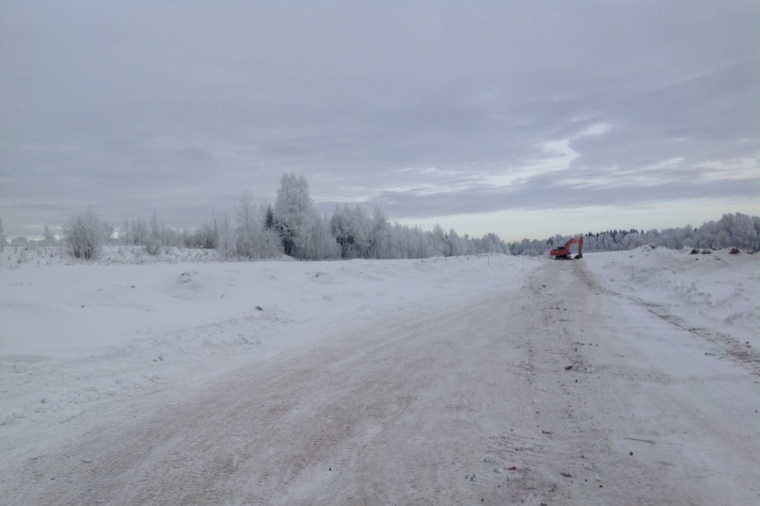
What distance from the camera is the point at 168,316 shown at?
11273 millimetres

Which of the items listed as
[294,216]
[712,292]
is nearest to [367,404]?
[712,292]

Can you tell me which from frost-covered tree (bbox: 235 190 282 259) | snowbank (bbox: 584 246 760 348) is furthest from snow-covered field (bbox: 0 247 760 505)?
frost-covered tree (bbox: 235 190 282 259)

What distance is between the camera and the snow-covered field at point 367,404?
396 centimetres

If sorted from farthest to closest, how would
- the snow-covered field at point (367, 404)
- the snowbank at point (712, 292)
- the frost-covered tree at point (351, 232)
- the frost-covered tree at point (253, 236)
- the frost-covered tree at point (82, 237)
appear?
the frost-covered tree at point (351, 232) < the frost-covered tree at point (253, 236) < the frost-covered tree at point (82, 237) < the snowbank at point (712, 292) < the snow-covered field at point (367, 404)

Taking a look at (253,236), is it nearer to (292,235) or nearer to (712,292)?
(292,235)

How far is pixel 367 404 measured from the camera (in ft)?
19.4

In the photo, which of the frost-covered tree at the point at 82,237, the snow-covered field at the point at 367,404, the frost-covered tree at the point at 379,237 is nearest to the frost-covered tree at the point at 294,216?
the frost-covered tree at the point at 379,237

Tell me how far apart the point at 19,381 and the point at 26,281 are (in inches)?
315

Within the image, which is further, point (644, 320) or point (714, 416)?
point (644, 320)

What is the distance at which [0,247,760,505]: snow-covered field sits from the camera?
3959 mm

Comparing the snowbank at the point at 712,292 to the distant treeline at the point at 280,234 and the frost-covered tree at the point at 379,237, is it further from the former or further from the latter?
the frost-covered tree at the point at 379,237

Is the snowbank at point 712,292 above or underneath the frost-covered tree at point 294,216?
underneath

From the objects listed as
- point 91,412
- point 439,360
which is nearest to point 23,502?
point 91,412

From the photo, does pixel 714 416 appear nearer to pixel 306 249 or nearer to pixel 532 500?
pixel 532 500
